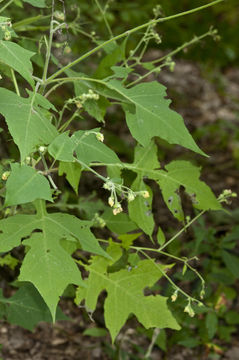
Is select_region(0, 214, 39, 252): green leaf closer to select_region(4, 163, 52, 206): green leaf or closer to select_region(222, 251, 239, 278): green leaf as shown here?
select_region(4, 163, 52, 206): green leaf

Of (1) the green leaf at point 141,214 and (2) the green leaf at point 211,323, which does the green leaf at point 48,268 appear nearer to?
(1) the green leaf at point 141,214

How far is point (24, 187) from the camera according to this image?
5.04 ft

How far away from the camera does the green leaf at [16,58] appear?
62.3 inches

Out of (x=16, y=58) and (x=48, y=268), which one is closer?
(x=16, y=58)

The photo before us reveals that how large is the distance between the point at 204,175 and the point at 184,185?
2860 millimetres

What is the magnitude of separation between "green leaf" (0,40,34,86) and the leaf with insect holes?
954mm

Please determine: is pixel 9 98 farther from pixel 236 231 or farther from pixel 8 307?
pixel 236 231

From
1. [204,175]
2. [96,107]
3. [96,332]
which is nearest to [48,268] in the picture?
[96,107]

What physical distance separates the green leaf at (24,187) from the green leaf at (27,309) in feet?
2.97

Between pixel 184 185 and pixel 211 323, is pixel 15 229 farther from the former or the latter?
pixel 211 323

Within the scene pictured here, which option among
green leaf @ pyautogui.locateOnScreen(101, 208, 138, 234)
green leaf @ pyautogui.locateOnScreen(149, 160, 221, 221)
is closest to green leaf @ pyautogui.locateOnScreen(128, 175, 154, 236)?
green leaf @ pyautogui.locateOnScreen(149, 160, 221, 221)

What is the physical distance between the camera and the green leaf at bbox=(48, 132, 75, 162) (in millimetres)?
1605

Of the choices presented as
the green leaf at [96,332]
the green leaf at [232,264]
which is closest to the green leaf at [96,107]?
the green leaf at [232,264]

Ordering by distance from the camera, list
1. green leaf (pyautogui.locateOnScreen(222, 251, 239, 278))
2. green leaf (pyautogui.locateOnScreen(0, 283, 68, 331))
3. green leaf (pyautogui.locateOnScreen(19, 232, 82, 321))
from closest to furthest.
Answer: green leaf (pyautogui.locateOnScreen(19, 232, 82, 321)), green leaf (pyautogui.locateOnScreen(0, 283, 68, 331)), green leaf (pyautogui.locateOnScreen(222, 251, 239, 278))
